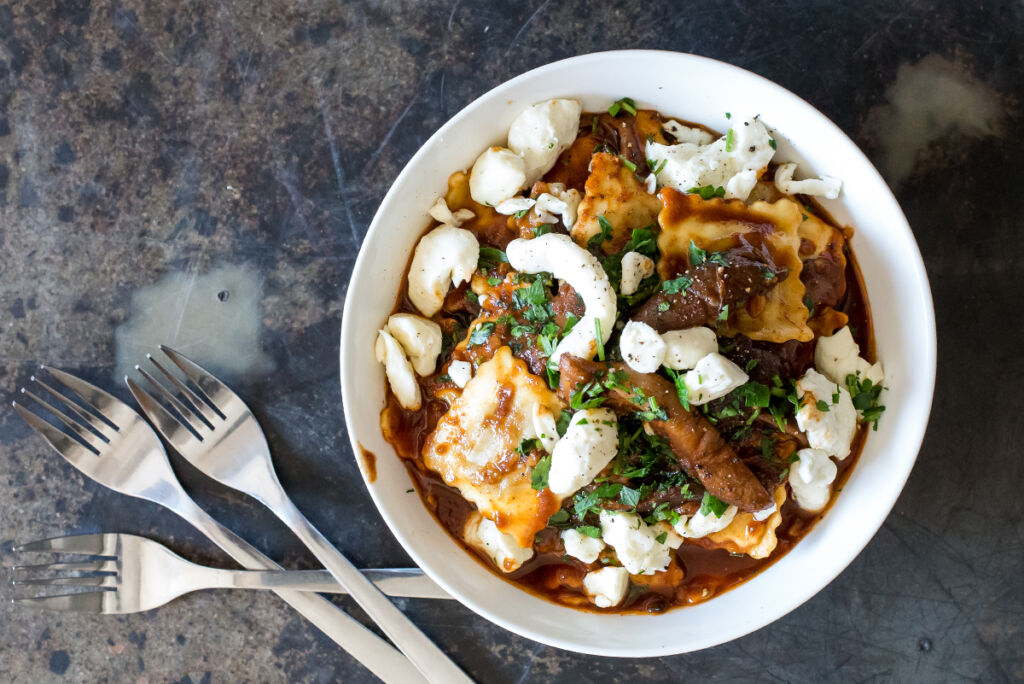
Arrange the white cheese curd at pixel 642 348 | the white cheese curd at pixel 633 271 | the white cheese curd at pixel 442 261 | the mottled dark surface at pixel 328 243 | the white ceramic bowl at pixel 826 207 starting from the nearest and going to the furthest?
1. the white cheese curd at pixel 642 348
2. the white cheese curd at pixel 633 271
3. the white ceramic bowl at pixel 826 207
4. the white cheese curd at pixel 442 261
5. the mottled dark surface at pixel 328 243

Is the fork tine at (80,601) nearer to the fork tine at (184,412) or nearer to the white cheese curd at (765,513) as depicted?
the fork tine at (184,412)

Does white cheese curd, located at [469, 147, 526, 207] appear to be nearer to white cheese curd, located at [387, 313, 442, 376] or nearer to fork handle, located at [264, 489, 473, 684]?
white cheese curd, located at [387, 313, 442, 376]

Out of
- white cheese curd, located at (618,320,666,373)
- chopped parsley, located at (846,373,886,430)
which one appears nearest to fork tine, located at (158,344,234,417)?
white cheese curd, located at (618,320,666,373)

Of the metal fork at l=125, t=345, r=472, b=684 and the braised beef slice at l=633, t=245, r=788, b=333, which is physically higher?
the braised beef slice at l=633, t=245, r=788, b=333

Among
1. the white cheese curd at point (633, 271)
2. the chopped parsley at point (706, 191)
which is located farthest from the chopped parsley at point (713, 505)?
the chopped parsley at point (706, 191)

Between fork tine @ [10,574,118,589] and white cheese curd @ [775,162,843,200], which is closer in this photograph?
white cheese curd @ [775,162,843,200]

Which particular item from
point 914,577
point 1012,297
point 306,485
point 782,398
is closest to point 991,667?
point 914,577

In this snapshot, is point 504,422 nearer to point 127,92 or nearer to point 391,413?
point 391,413

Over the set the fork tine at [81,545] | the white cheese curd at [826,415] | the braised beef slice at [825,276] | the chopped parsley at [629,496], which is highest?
the braised beef slice at [825,276]
